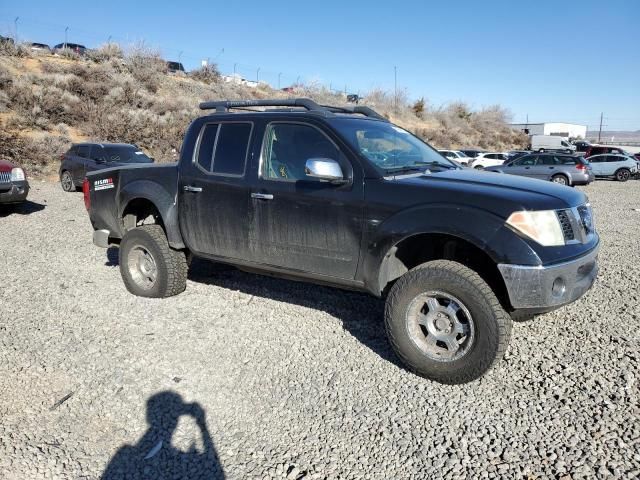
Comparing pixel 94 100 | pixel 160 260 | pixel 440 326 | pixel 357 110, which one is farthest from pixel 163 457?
pixel 94 100

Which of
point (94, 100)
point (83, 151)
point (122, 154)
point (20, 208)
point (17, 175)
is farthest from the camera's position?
point (94, 100)

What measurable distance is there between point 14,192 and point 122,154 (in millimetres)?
5107

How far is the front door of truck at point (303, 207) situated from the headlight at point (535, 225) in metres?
1.13

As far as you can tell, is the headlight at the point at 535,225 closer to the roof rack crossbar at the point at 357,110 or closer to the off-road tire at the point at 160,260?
→ the roof rack crossbar at the point at 357,110

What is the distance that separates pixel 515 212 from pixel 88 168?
558 inches

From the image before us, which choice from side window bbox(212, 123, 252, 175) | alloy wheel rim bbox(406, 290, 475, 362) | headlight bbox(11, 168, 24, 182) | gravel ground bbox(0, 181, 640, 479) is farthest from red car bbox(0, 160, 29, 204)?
alloy wheel rim bbox(406, 290, 475, 362)

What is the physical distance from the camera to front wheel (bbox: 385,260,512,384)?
11.1ft

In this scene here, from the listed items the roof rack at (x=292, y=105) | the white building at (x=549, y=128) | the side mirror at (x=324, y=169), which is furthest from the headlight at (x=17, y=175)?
the white building at (x=549, y=128)

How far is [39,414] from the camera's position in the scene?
10.7ft

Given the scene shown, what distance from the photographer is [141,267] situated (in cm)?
561

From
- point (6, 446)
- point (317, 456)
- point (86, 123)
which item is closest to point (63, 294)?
point (6, 446)

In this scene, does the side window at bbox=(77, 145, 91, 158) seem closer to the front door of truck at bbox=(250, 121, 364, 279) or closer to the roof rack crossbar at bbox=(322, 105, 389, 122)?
the roof rack crossbar at bbox=(322, 105, 389, 122)

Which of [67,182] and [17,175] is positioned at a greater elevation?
[17,175]

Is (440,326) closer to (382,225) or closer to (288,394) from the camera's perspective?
(382,225)
